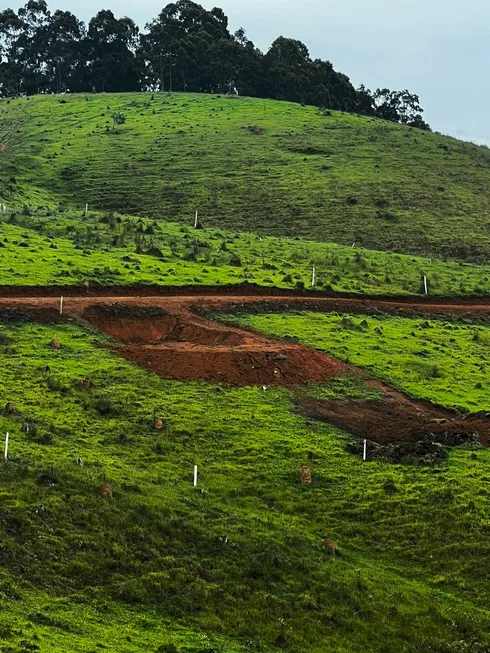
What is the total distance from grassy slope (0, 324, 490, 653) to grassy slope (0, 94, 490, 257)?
120 ft

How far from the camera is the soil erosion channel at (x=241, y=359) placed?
1045 inches

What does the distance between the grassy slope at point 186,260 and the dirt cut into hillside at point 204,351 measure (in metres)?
4.26

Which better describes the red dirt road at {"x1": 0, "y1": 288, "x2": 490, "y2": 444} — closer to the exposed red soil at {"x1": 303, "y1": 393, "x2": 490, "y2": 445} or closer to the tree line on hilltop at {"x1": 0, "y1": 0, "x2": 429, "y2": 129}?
the exposed red soil at {"x1": 303, "y1": 393, "x2": 490, "y2": 445}

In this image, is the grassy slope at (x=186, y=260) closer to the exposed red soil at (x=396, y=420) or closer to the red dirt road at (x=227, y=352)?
the red dirt road at (x=227, y=352)

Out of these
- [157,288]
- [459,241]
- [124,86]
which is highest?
[124,86]

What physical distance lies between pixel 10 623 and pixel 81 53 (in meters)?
109

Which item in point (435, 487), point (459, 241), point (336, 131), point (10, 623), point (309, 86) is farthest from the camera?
point (309, 86)

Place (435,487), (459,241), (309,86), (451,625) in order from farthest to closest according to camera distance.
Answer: (309,86) → (459,241) → (435,487) → (451,625)

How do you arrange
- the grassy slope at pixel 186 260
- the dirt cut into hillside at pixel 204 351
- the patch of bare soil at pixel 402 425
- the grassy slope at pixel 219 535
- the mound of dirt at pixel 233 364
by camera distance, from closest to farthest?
the grassy slope at pixel 219 535 → the patch of bare soil at pixel 402 425 → the mound of dirt at pixel 233 364 → the dirt cut into hillside at pixel 204 351 → the grassy slope at pixel 186 260

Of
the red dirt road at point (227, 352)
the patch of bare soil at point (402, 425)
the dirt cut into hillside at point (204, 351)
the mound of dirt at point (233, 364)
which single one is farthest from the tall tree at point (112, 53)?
the patch of bare soil at point (402, 425)

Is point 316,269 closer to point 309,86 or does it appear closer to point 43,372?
point 43,372

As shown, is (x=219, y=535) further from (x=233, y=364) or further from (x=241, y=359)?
(x=241, y=359)

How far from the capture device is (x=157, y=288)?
37906 mm

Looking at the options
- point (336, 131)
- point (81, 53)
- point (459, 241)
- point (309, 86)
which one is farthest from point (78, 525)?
point (81, 53)
